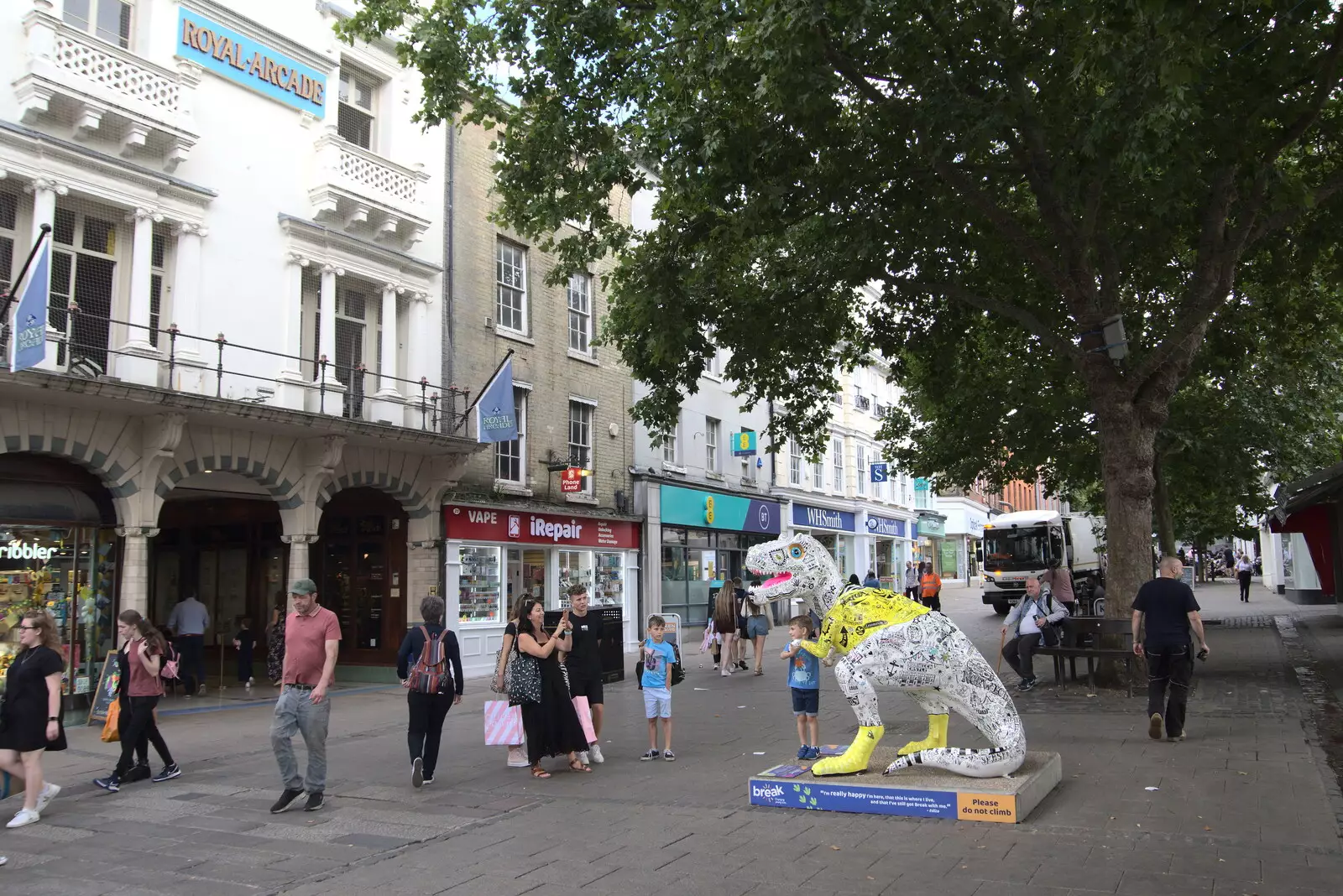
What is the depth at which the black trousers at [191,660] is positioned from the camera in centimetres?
1658

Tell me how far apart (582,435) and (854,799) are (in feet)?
52.3

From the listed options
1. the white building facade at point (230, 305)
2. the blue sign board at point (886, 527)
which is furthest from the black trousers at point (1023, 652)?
the blue sign board at point (886, 527)

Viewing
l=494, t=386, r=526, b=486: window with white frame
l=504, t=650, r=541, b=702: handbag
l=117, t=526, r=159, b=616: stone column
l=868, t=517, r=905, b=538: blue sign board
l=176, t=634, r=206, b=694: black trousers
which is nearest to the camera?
l=504, t=650, r=541, b=702: handbag

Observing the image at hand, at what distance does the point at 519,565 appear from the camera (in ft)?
66.5

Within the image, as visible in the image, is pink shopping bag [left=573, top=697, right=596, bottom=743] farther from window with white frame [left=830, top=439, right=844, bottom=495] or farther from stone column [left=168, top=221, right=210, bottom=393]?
window with white frame [left=830, top=439, right=844, bottom=495]

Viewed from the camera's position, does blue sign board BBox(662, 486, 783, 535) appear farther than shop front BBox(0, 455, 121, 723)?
Yes

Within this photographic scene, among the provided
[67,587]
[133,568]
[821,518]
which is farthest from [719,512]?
[67,587]

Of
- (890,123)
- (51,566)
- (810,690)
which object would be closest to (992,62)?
(890,123)

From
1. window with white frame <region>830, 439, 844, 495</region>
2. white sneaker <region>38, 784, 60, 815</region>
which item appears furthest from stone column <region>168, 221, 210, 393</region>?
window with white frame <region>830, 439, 844, 495</region>

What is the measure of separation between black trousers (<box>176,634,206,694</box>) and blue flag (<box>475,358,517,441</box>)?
19.0 feet

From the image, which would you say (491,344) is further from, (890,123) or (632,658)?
(890,123)

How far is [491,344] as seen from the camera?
19859 mm

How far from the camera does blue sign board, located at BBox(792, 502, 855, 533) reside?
109ft

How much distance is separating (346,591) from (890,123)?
12.7 m
